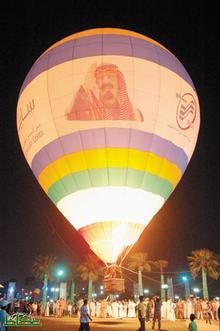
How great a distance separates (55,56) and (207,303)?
674 inches

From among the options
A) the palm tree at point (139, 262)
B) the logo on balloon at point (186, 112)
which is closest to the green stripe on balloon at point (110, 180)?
the logo on balloon at point (186, 112)

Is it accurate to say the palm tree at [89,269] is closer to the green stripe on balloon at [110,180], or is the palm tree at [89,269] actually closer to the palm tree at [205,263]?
the palm tree at [205,263]

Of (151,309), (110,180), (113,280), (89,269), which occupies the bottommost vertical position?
(151,309)

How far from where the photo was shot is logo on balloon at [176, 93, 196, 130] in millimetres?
21830

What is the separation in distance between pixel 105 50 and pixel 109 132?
4.30 m

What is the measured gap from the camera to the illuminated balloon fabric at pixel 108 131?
20328 mm

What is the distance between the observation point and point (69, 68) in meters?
21.3

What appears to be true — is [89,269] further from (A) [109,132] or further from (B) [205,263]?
(A) [109,132]

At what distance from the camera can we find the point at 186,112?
878 inches

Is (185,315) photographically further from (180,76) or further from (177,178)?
(180,76)

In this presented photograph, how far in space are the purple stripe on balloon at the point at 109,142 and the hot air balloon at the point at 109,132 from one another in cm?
5

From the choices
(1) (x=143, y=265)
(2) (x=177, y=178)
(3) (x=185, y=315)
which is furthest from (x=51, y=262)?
(2) (x=177, y=178)

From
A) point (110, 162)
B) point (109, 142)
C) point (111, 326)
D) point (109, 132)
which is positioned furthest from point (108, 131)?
point (111, 326)

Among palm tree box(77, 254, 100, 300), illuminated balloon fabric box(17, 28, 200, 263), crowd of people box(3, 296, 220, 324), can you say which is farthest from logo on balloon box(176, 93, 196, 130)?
palm tree box(77, 254, 100, 300)
